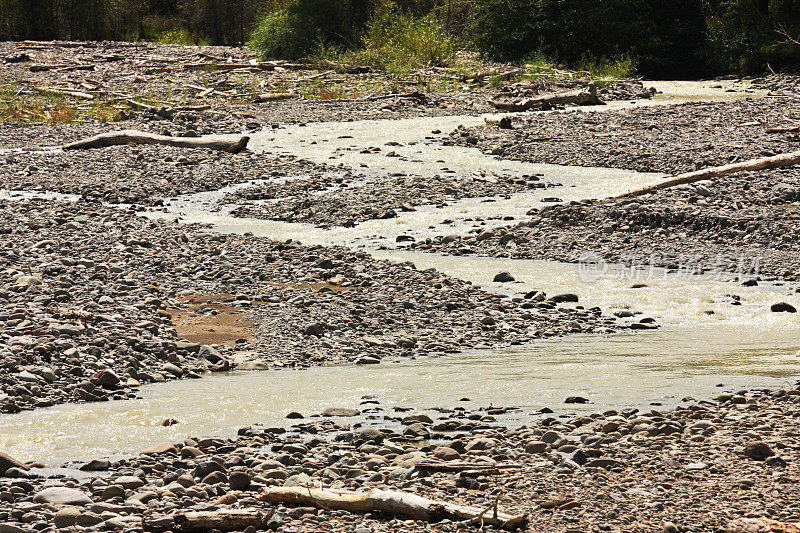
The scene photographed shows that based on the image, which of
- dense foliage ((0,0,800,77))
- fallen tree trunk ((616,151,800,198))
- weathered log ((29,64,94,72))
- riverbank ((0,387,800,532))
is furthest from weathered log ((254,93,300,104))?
riverbank ((0,387,800,532))

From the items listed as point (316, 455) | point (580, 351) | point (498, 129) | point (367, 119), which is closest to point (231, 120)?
point (367, 119)

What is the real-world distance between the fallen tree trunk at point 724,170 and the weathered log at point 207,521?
9533mm

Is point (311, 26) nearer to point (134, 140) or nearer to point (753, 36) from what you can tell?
point (753, 36)

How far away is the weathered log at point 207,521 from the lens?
3.72 meters

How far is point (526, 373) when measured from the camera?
21.8 ft

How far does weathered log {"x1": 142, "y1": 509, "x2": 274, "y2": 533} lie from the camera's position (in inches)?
146

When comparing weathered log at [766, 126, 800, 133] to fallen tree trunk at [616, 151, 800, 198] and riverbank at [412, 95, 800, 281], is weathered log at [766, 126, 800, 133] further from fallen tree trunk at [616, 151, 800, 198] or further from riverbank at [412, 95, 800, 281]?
fallen tree trunk at [616, 151, 800, 198]

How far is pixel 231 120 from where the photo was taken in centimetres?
2136

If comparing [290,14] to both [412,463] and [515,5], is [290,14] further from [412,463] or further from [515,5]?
[412,463]

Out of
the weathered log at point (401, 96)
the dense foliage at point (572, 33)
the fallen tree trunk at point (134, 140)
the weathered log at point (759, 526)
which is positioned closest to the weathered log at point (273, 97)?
the weathered log at point (401, 96)

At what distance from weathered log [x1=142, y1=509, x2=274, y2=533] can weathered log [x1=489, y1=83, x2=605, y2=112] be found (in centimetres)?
1865

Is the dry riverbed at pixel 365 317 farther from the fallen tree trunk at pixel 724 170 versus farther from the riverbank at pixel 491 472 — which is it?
the fallen tree trunk at pixel 724 170

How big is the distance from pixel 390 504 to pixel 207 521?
73cm

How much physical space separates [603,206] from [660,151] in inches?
167
